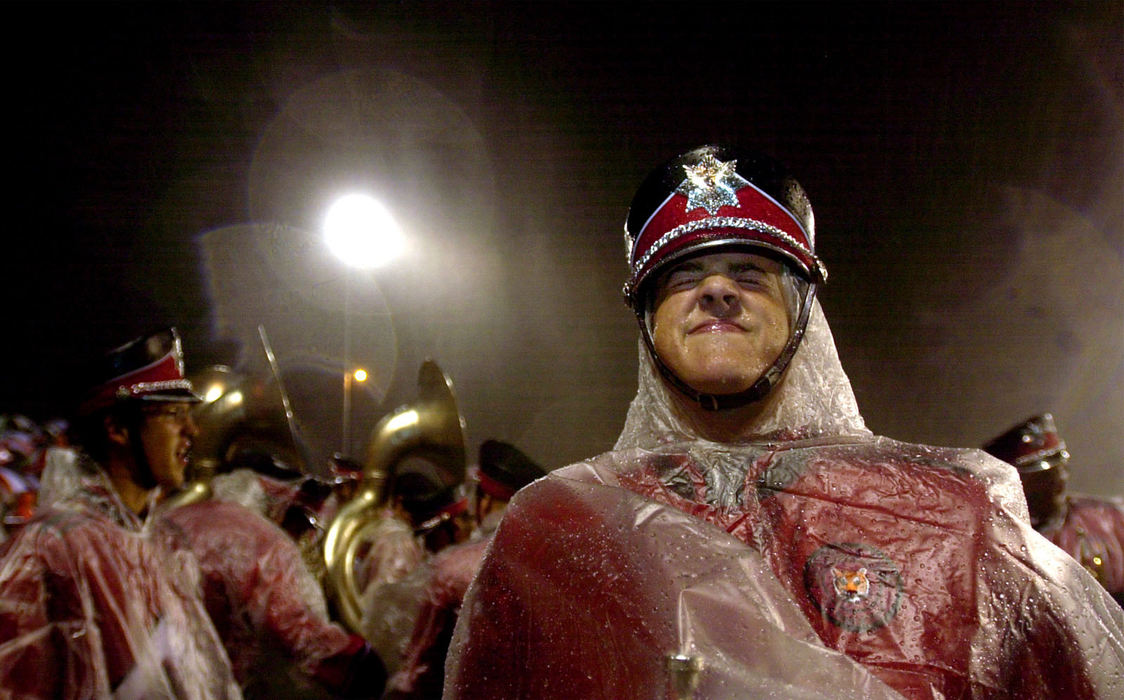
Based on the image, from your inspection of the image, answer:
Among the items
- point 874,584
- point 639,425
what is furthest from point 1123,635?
point 639,425

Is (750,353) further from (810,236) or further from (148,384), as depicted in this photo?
(148,384)

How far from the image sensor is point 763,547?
1.20 meters

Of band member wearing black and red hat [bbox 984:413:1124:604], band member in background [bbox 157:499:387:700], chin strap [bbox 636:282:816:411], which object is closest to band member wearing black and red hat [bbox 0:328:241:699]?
band member in background [bbox 157:499:387:700]

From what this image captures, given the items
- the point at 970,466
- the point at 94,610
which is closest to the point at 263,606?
the point at 94,610

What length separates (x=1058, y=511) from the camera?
15.6 ft

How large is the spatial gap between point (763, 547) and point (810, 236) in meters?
0.74

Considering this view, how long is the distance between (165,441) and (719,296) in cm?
266

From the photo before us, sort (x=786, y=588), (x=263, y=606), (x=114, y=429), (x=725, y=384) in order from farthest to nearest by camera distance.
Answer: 1. (x=263, y=606)
2. (x=114, y=429)
3. (x=725, y=384)
4. (x=786, y=588)

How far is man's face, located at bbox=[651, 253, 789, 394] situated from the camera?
1.37m

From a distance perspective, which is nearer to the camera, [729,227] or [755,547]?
[755,547]

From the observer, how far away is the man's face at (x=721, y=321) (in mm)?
1373

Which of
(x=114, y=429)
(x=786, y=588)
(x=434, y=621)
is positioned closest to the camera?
(x=786, y=588)

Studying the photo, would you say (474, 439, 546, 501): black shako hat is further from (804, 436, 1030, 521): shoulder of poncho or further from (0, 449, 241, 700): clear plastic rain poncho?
(804, 436, 1030, 521): shoulder of poncho

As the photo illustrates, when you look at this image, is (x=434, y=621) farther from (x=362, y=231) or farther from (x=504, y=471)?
(x=362, y=231)
